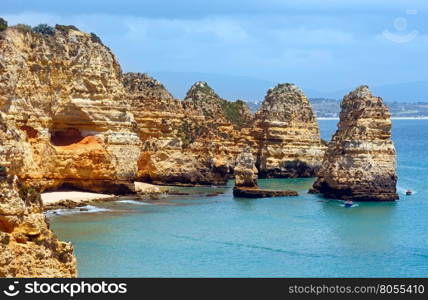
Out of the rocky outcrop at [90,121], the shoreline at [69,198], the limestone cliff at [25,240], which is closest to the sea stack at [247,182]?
the rocky outcrop at [90,121]

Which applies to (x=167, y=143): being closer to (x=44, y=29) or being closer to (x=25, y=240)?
(x=44, y=29)

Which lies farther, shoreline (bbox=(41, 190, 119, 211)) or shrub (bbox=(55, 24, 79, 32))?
shrub (bbox=(55, 24, 79, 32))

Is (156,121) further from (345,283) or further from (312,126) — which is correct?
(345,283)

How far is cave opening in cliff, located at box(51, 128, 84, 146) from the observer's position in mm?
61681

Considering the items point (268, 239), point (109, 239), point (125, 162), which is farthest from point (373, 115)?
point (109, 239)

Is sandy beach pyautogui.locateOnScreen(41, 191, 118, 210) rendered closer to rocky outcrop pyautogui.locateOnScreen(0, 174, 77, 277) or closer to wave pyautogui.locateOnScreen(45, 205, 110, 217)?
wave pyautogui.locateOnScreen(45, 205, 110, 217)

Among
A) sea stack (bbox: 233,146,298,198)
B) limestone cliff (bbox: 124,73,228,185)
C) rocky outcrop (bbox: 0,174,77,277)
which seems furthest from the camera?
limestone cliff (bbox: 124,73,228,185)

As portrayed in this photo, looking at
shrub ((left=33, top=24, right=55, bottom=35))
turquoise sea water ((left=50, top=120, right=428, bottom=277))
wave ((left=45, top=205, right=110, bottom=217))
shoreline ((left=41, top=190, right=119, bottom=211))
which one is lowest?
turquoise sea water ((left=50, top=120, right=428, bottom=277))

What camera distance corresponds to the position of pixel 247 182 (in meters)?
67.4

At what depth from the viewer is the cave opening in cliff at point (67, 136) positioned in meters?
61.7

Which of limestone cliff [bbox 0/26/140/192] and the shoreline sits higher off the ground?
limestone cliff [bbox 0/26/140/192]

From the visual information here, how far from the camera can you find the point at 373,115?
211 feet

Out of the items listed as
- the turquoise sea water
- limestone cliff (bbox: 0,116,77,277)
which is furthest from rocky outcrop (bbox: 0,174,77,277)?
the turquoise sea water

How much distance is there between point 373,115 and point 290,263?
1067 inches
